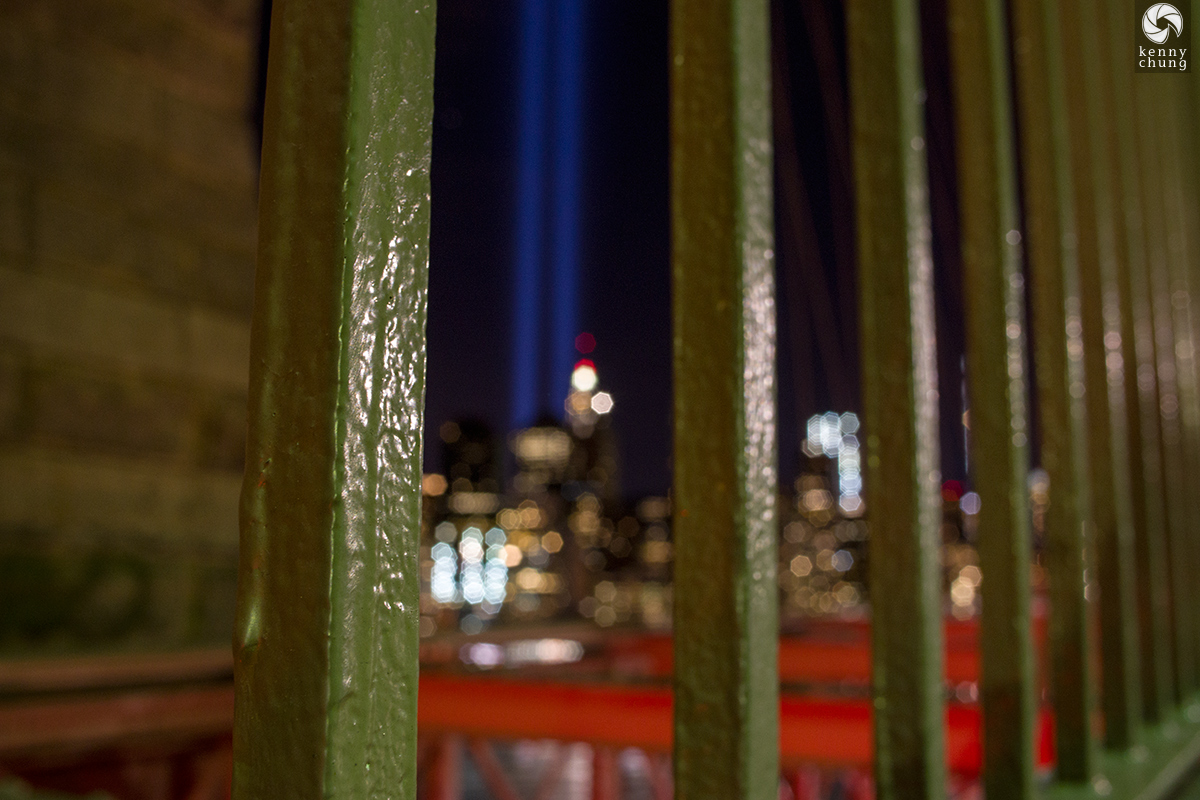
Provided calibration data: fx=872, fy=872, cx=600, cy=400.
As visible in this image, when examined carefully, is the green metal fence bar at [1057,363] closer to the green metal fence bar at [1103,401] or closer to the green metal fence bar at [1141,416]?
the green metal fence bar at [1103,401]

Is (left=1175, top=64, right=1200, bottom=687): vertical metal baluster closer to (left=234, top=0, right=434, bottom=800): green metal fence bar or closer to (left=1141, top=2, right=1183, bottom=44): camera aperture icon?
(left=1141, top=2, right=1183, bottom=44): camera aperture icon

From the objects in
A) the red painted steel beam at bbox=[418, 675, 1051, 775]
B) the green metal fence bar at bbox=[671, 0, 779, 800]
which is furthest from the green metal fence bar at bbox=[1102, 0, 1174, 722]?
the green metal fence bar at bbox=[671, 0, 779, 800]

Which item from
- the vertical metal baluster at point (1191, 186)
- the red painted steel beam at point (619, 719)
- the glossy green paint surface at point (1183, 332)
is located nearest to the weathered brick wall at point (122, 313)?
the red painted steel beam at point (619, 719)

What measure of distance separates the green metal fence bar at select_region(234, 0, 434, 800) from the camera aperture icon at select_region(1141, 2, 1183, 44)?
154 centimetres

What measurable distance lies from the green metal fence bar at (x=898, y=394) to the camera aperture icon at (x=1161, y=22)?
0.93 meters

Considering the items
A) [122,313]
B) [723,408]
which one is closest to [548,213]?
[122,313]

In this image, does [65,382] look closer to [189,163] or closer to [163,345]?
[163,345]

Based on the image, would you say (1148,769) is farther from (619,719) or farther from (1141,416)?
(619,719)

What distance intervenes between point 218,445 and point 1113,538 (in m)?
2.41

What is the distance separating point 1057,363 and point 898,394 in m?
0.57

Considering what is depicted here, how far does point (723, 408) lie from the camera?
0.53m

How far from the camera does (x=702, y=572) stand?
1.71 feet

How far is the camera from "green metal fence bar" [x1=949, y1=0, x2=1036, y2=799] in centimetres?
89

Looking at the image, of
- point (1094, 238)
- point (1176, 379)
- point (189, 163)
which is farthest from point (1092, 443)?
point (189, 163)
